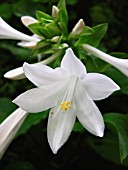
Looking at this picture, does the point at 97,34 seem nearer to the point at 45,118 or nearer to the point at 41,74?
the point at 41,74

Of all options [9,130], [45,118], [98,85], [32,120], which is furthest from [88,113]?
[45,118]

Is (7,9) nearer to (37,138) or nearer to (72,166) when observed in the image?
(37,138)

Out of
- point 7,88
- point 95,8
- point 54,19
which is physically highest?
point 54,19

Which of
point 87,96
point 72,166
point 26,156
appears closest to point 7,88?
point 26,156

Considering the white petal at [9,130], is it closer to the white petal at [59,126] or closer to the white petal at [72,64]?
the white petal at [59,126]

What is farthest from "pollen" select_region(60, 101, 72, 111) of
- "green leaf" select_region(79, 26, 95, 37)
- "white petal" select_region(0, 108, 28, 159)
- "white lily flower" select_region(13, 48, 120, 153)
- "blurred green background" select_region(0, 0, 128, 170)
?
"blurred green background" select_region(0, 0, 128, 170)

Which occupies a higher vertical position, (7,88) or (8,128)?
(8,128)

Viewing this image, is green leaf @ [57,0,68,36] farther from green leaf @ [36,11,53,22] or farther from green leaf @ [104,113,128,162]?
green leaf @ [104,113,128,162]

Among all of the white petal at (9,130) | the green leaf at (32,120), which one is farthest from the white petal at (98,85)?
the green leaf at (32,120)
